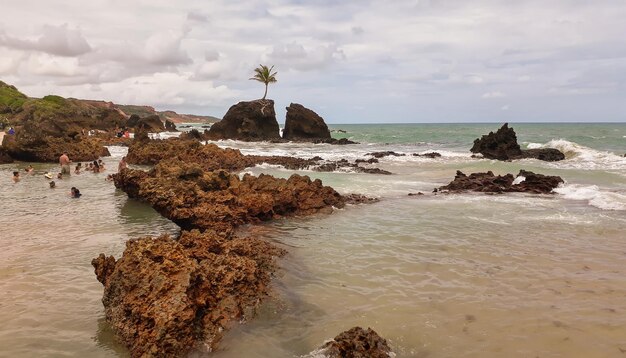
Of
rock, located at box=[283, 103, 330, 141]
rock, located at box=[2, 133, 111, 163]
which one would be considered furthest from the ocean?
rock, located at box=[283, 103, 330, 141]

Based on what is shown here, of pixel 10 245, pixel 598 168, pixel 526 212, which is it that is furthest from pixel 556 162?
pixel 10 245

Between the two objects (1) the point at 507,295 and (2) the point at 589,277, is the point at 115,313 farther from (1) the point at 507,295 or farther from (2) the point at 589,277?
(2) the point at 589,277

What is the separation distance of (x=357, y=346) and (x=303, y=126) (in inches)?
2267

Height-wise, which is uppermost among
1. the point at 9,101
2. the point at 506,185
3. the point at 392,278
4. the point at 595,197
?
the point at 9,101

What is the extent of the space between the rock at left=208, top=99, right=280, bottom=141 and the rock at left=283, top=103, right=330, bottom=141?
210 cm

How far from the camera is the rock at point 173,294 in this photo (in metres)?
5.00

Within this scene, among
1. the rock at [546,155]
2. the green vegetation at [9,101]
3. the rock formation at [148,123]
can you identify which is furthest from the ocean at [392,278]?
the green vegetation at [9,101]

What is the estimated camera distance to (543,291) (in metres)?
7.07

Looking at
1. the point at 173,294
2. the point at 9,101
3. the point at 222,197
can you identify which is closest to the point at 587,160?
the point at 222,197

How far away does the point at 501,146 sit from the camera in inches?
1387

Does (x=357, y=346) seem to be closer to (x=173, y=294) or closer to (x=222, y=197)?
(x=173, y=294)

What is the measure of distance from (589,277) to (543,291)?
1.29 meters

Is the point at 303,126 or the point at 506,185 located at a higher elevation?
the point at 303,126

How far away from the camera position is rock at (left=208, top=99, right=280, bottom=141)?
60.2 metres
